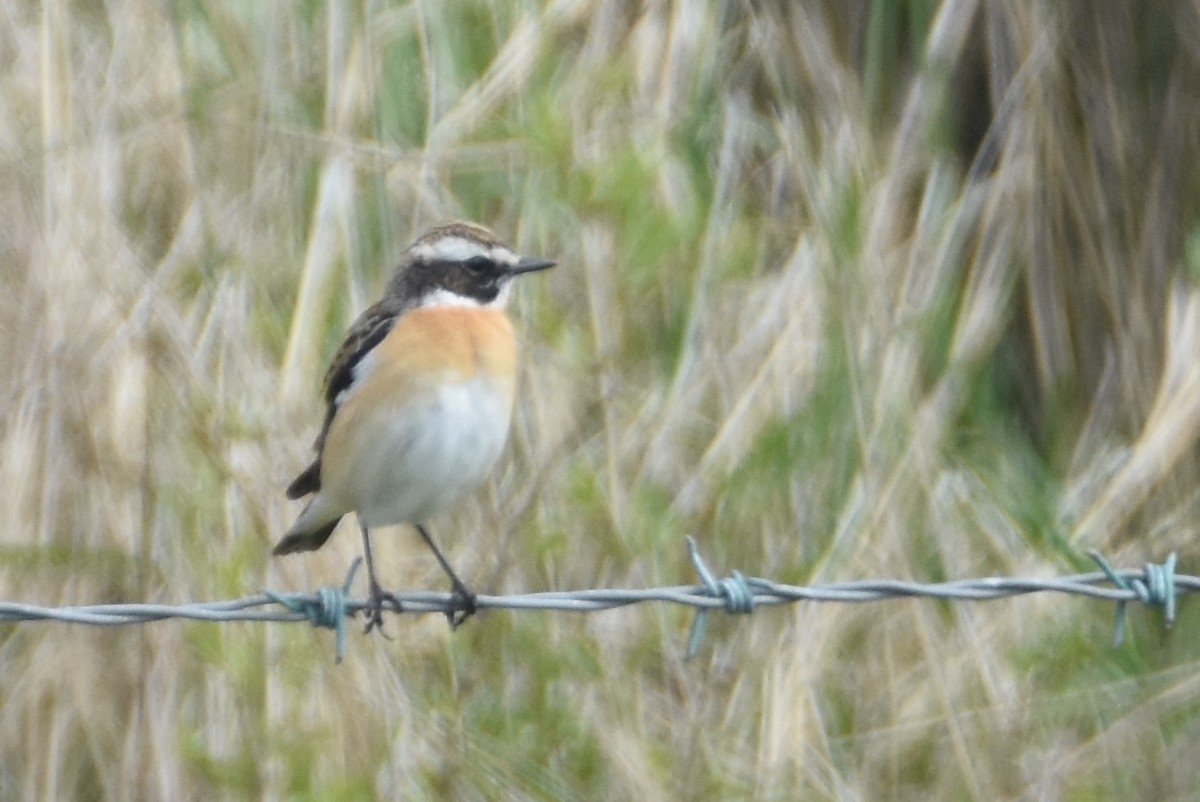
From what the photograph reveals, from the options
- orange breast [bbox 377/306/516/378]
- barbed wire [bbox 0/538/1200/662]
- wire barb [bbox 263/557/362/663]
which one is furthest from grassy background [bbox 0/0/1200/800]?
barbed wire [bbox 0/538/1200/662]

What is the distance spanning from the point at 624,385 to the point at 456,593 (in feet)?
2.83

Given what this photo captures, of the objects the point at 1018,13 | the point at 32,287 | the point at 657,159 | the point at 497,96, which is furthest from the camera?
the point at 1018,13

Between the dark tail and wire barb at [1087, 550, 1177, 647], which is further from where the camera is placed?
the dark tail

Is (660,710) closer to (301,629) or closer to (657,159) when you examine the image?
(301,629)

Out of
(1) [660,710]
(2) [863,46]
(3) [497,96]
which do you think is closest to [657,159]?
(3) [497,96]

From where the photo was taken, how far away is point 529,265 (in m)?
5.24

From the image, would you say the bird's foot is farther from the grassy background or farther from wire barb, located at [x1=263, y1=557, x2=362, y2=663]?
wire barb, located at [x1=263, y1=557, x2=362, y2=663]

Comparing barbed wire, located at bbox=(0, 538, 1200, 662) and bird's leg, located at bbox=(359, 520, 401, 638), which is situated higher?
barbed wire, located at bbox=(0, 538, 1200, 662)

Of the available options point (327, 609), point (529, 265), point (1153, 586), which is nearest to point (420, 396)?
point (529, 265)

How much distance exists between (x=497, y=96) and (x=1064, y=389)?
80.0 inches

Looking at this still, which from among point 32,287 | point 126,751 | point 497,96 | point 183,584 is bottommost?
point 126,751

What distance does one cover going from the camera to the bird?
5027mm

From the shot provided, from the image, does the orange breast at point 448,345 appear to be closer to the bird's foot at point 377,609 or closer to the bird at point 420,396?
the bird at point 420,396

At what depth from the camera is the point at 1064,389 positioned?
6.79 meters
